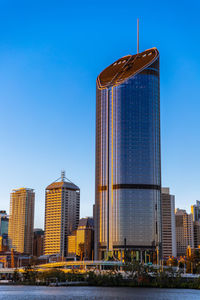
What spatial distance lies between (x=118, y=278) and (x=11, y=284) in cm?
Result: 5098

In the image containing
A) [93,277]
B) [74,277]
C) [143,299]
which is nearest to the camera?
[143,299]

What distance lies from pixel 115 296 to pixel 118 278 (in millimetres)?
37774

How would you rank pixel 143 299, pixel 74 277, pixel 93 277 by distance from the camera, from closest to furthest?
pixel 143 299 → pixel 93 277 → pixel 74 277

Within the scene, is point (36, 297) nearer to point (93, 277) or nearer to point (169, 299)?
point (169, 299)

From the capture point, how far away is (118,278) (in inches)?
6762

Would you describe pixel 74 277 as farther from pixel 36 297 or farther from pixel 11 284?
pixel 36 297

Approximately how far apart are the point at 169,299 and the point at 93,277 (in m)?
55.4

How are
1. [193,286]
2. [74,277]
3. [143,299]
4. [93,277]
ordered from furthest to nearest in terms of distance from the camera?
[74,277]
[93,277]
[193,286]
[143,299]

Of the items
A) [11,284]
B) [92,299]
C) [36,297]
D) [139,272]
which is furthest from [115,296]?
[11,284]

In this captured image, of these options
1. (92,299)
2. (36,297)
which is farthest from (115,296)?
(36,297)

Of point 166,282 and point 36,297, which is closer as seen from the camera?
point 36,297

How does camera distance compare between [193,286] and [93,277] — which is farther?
[93,277]

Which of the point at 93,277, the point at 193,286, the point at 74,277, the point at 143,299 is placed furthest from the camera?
the point at 74,277

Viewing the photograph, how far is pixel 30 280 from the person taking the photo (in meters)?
193
